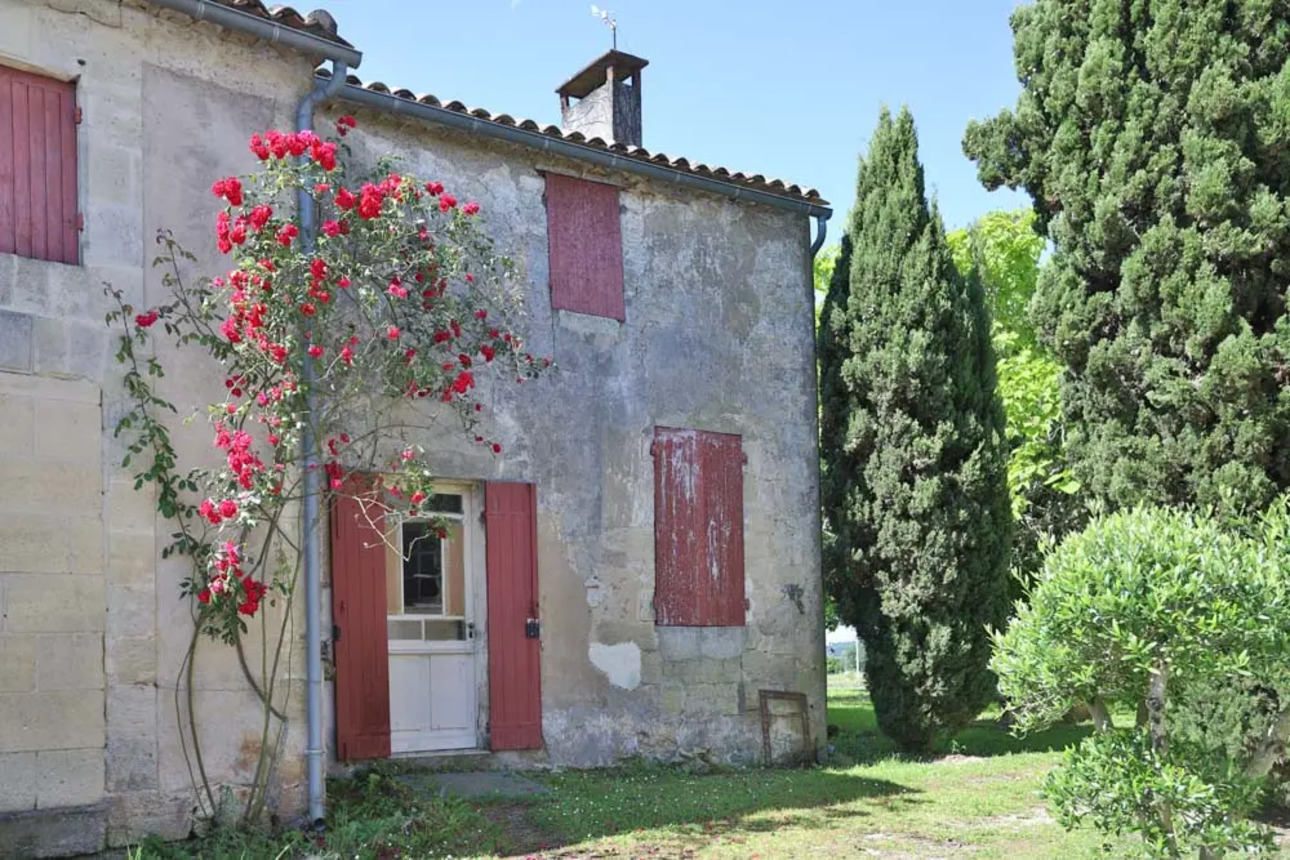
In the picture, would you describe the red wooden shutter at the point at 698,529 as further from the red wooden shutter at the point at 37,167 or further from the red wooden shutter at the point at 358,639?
the red wooden shutter at the point at 37,167

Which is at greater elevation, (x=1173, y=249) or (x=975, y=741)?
(x=1173, y=249)

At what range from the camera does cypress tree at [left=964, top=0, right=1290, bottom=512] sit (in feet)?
27.6

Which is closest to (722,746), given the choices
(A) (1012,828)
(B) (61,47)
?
(A) (1012,828)

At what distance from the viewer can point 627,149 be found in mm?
10352

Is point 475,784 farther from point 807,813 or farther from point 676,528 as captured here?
point 676,528

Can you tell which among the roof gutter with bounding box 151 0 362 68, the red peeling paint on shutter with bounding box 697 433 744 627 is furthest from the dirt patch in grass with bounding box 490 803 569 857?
the roof gutter with bounding box 151 0 362 68

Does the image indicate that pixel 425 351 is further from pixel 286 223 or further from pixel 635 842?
pixel 635 842

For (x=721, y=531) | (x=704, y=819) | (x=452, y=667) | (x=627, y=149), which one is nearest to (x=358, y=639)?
(x=452, y=667)

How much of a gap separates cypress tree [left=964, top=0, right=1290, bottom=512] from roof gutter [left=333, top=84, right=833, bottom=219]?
8.97 feet

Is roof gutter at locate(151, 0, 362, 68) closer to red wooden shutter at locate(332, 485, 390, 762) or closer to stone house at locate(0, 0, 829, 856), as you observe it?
stone house at locate(0, 0, 829, 856)

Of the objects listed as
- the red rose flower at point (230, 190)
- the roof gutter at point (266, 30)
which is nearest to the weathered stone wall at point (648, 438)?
the roof gutter at point (266, 30)

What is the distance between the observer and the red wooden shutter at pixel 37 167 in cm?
689

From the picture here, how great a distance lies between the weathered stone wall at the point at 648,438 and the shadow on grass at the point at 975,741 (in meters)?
0.69

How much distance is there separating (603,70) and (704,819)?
730 cm
